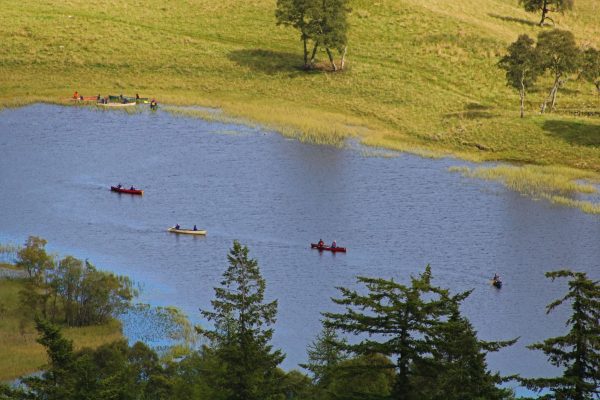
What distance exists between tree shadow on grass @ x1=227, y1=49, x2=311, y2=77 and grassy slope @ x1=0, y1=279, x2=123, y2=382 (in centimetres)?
7635

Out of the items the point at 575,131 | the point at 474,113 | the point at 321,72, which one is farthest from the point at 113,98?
the point at 575,131

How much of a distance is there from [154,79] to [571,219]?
221ft

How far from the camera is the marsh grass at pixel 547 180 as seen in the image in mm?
105625

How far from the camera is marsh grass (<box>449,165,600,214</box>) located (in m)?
106

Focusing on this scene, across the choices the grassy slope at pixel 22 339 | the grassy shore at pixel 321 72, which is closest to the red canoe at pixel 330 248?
the grassy slope at pixel 22 339

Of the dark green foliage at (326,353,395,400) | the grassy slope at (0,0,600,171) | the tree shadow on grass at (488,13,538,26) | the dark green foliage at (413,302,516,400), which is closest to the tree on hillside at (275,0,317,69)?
the grassy slope at (0,0,600,171)

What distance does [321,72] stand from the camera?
146875mm

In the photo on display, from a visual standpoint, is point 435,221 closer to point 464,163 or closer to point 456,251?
point 456,251

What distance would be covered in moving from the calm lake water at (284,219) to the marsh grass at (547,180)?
8.12ft

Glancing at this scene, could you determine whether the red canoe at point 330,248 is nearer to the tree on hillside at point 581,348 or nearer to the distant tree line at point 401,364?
the distant tree line at point 401,364

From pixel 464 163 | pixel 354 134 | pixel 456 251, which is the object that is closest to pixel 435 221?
pixel 456 251

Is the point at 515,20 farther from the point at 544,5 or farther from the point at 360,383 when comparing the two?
the point at 360,383

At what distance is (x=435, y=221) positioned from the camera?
9606 centimetres

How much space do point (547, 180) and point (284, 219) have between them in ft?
107
